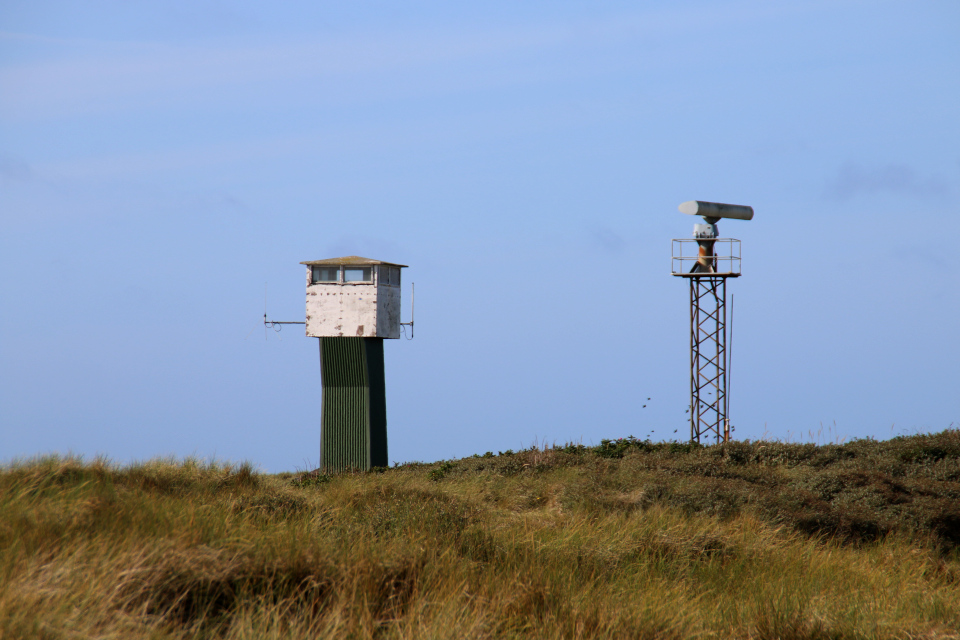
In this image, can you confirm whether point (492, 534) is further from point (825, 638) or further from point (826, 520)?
point (826, 520)

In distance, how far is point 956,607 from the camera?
8.39 meters

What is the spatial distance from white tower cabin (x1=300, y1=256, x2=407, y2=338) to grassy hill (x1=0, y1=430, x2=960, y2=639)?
8.84 m

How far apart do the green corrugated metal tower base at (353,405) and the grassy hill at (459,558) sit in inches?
333

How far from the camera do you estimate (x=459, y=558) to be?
7.95m

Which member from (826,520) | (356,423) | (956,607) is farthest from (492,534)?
(356,423)

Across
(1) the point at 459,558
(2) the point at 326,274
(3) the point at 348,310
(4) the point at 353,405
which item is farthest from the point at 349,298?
(1) the point at 459,558

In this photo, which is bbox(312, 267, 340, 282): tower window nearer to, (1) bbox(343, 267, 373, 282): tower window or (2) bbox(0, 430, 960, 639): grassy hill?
(1) bbox(343, 267, 373, 282): tower window

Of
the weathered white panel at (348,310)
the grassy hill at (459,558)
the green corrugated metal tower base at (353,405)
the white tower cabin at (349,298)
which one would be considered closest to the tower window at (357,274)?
the white tower cabin at (349,298)

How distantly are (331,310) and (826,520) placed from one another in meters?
14.2

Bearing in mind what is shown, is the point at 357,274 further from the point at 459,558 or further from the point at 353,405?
the point at 459,558

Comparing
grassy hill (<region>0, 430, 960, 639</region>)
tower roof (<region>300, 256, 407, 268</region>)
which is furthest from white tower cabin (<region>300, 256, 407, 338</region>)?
grassy hill (<region>0, 430, 960, 639</region>)

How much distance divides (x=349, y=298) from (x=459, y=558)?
50.7 ft

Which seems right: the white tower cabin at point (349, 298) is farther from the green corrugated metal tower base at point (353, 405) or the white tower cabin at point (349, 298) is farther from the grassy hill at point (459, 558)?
the grassy hill at point (459, 558)

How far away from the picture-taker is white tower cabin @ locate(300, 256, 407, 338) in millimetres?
22547
